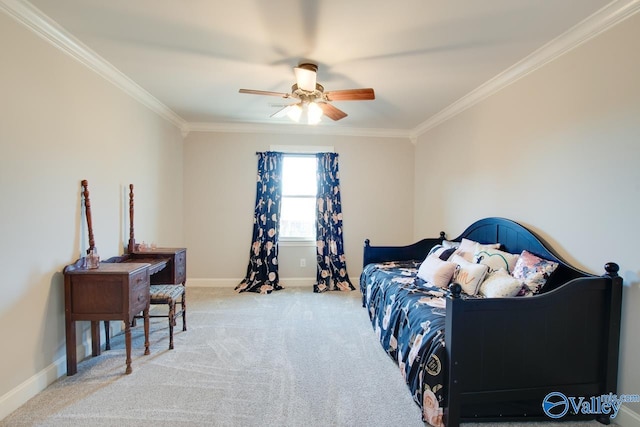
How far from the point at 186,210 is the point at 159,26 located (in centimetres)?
297

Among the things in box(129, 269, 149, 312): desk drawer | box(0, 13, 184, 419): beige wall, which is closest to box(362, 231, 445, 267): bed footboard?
box(129, 269, 149, 312): desk drawer

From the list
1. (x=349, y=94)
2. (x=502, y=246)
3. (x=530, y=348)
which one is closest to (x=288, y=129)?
(x=349, y=94)

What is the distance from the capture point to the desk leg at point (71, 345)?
225 cm

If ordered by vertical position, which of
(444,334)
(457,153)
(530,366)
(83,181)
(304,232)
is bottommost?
(530,366)

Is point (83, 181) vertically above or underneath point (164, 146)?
underneath

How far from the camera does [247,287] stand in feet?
14.8

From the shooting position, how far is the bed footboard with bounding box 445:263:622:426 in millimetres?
1738

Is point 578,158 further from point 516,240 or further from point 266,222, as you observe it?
point 266,222

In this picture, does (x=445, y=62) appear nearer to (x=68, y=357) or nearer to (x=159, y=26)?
(x=159, y=26)

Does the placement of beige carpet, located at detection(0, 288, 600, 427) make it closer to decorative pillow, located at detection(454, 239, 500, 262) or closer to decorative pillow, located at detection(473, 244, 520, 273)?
decorative pillow, located at detection(473, 244, 520, 273)

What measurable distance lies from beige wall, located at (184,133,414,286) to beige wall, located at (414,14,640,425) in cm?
166

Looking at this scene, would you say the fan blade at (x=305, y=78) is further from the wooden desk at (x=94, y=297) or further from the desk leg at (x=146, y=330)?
the desk leg at (x=146, y=330)

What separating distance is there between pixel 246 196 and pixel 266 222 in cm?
51

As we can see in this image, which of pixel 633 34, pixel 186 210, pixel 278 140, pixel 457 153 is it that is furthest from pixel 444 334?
pixel 186 210
